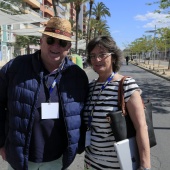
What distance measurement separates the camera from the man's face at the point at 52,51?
7.42ft

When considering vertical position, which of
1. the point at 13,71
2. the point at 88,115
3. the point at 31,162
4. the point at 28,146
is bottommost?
the point at 31,162

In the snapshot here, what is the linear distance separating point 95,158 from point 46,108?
57 centimetres

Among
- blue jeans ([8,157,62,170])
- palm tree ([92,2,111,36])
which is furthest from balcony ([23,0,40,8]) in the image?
blue jeans ([8,157,62,170])

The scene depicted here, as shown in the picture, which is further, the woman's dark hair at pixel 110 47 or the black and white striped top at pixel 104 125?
the woman's dark hair at pixel 110 47

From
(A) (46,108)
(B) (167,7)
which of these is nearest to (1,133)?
(A) (46,108)

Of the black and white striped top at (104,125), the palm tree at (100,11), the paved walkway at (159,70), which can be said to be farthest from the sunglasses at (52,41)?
the palm tree at (100,11)

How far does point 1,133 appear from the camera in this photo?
2371 mm

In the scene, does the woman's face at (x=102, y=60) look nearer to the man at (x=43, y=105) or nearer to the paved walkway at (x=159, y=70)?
the man at (x=43, y=105)

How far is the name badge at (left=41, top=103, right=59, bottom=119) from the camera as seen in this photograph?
2.20 metres

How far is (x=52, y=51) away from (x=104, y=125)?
27.4 inches

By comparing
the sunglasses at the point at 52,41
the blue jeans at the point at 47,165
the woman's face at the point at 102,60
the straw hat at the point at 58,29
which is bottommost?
the blue jeans at the point at 47,165

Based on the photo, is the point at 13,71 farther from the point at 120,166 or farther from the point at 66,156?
the point at 120,166

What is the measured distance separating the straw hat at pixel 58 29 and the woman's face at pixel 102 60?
0.79 feet

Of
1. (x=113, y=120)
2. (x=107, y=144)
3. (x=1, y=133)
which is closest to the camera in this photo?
(x=113, y=120)
